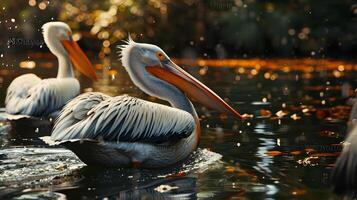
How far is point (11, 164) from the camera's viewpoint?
5938mm

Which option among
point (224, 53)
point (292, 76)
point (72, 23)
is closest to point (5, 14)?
point (72, 23)

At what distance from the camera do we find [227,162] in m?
6.08

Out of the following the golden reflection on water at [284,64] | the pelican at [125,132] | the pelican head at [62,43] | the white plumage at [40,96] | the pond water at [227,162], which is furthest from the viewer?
the golden reflection on water at [284,64]

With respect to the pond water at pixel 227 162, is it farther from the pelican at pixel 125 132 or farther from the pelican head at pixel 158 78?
the pelican head at pixel 158 78

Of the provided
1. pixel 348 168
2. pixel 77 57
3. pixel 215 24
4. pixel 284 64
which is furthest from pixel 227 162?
pixel 215 24

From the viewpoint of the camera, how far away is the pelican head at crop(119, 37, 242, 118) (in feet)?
20.2

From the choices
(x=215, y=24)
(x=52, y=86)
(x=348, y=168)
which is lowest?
(x=348, y=168)

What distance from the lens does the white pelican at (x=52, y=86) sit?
8.35 meters

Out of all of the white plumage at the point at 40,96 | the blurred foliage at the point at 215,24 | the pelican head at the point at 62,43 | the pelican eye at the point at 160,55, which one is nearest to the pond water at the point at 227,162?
the white plumage at the point at 40,96

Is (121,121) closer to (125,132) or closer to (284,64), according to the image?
(125,132)

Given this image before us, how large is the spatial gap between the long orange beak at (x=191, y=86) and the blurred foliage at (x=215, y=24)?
16.9 metres

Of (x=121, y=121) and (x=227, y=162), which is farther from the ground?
(x=121, y=121)

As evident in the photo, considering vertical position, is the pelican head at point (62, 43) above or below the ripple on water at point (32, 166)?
above

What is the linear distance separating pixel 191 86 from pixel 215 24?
18.9 meters
